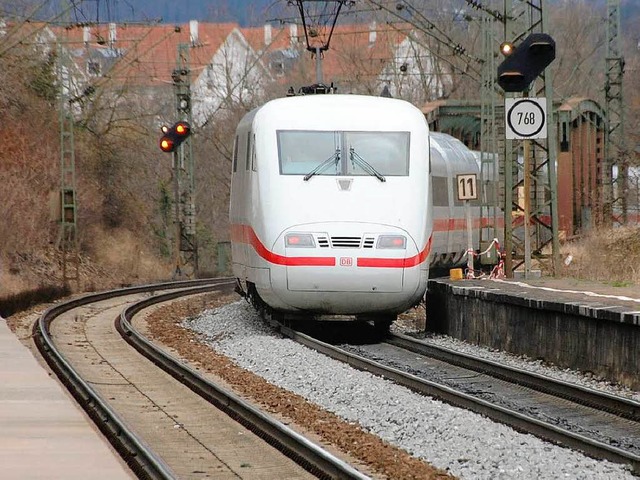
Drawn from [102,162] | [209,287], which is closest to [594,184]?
[102,162]

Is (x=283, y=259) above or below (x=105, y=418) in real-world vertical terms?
above

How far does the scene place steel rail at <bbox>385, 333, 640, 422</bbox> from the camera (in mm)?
10922

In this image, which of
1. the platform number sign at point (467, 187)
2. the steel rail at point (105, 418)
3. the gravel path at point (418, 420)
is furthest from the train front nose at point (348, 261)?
the platform number sign at point (467, 187)

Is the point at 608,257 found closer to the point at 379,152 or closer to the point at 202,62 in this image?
the point at 379,152

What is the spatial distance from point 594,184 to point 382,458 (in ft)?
160

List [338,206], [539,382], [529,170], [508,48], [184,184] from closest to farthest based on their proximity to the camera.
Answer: [539,382], [338,206], [529,170], [508,48], [184,184]

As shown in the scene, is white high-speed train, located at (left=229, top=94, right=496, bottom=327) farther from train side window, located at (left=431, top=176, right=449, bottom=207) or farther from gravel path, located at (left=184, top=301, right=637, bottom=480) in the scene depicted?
train side window, located at (left=431, top=176, right=449, bottom=207)

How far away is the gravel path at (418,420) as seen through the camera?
8.50m

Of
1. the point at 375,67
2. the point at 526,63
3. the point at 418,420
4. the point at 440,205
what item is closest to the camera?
the point at 418,420

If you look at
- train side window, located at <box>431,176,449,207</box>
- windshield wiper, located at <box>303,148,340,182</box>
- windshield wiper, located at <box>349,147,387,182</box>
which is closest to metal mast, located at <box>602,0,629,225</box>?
train side window, located at <box>431,176,449,207</box>

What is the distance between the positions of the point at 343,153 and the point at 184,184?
2630cm

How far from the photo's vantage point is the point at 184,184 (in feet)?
142

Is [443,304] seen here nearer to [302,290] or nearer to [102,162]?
[302,290]

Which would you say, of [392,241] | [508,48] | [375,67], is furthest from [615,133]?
[392,241]
